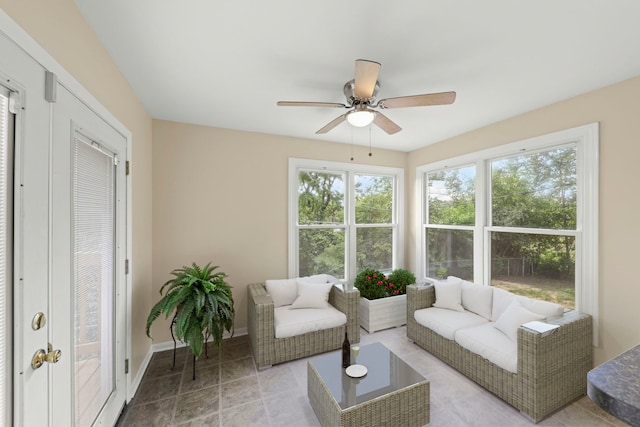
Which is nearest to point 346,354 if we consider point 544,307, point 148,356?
point 544,307

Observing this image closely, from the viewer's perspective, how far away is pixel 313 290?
3.00 meters

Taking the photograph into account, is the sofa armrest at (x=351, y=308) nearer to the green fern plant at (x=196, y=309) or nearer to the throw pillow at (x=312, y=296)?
the throw pillow at (x=312, y=296)

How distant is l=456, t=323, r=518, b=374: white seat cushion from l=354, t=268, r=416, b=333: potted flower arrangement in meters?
1.08

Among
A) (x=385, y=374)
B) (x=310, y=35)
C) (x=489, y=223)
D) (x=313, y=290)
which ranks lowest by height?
(x=385, y=374)

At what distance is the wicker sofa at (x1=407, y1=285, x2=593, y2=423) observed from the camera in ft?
6.12

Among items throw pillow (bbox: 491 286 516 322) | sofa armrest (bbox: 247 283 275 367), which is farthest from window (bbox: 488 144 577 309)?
sofa armrest (bbox: 247 283 275 367)

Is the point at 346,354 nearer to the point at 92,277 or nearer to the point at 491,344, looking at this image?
the point at 491,344

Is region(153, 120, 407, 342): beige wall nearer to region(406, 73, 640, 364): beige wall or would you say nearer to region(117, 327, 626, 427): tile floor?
region(117, 327, 626, 427): tile floor

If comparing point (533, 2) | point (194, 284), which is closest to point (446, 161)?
point (533, 2)

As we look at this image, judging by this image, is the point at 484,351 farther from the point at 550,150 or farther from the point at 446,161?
the point at 446,161

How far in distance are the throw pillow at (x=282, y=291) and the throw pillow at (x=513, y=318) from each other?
2177 mm

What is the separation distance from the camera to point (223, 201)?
10.6 ft

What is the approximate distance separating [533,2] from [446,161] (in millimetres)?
2467

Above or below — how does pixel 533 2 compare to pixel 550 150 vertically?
above
